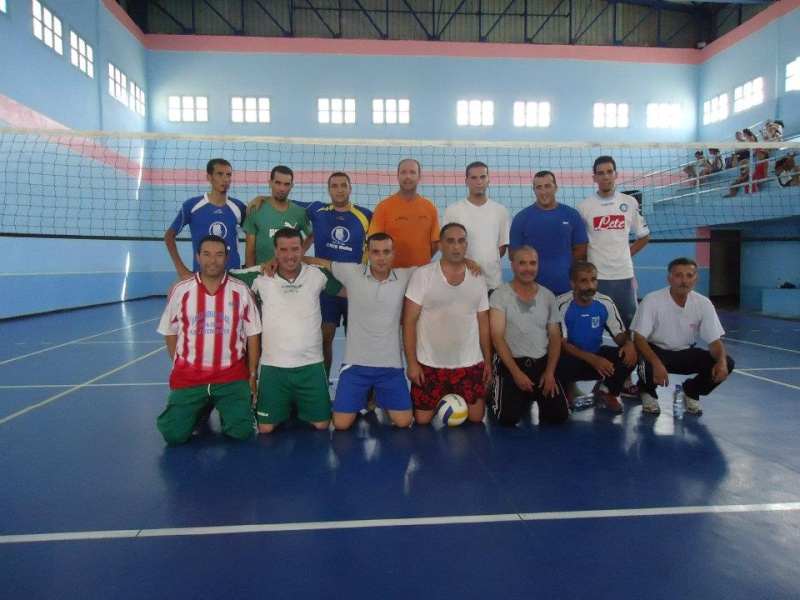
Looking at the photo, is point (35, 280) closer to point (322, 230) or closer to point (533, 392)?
point (322, 230)

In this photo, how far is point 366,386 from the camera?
4.21m

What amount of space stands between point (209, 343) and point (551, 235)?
2943mm

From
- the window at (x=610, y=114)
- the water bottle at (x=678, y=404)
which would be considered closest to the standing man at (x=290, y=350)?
the water bottle at (x=678, y=404)

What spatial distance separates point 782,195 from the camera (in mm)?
11750

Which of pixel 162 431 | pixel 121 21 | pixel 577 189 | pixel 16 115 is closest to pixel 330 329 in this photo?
pixel 162 431

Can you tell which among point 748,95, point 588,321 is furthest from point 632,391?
point 748,95

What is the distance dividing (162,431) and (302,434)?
3.12 feet

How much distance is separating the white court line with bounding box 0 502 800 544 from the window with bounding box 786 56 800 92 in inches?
635

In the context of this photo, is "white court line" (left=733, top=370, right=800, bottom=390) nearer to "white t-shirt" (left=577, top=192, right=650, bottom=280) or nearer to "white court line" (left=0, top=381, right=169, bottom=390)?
"white t-shirt" (left=577, top=192, right=650, bottom=280)

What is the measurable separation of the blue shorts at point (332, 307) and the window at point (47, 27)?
11.4 metres

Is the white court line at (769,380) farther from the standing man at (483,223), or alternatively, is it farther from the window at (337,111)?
the window at (337,111)

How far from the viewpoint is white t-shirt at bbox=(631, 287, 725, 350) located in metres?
4.52

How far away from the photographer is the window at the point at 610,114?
1880 centimetres

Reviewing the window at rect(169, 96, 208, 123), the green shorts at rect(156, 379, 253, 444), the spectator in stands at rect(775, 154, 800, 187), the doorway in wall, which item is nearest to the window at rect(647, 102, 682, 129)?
the doorway in wall
